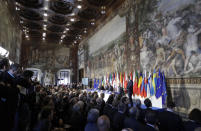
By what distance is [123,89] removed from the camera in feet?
37.2

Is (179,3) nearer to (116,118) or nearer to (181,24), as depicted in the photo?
(181,24)

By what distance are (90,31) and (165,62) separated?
15.1m

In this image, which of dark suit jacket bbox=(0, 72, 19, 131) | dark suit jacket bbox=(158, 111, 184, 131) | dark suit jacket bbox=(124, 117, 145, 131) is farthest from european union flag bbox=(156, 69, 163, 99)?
dark suit jacket bbox=(0, 72, 19, 131)

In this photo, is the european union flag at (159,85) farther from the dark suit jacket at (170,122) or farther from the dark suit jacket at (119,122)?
the dark suit jacket at (119,122)

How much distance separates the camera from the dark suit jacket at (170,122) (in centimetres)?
335

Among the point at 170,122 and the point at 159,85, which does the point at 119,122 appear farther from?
the point at 159,85

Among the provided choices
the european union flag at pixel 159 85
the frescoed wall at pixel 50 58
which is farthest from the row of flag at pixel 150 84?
the frescoed wall at pixel 50 58

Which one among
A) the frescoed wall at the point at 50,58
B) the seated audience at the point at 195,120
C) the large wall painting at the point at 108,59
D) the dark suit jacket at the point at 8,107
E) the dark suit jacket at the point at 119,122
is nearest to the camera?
the dark suit jacket at the point at 8,107

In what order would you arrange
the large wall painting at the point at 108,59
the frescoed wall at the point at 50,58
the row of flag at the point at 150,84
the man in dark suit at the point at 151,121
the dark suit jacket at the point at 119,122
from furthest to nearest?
the frescoed wall at the point at 50,58 → the large wall painting at the point at 108,59 → the row of flag at the point at 150,84 → the dark suit jacket at the point at 119,122 → the man in dark suit at the point at 151,121

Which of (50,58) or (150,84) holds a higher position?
(50,58)

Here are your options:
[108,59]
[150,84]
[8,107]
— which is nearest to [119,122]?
[8,107]

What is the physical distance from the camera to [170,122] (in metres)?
3.48

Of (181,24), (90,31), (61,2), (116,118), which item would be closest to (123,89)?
(181,24)

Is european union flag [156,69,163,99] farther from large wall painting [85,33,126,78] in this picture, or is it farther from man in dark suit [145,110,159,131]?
man in dark suit [145,110,159,131]
